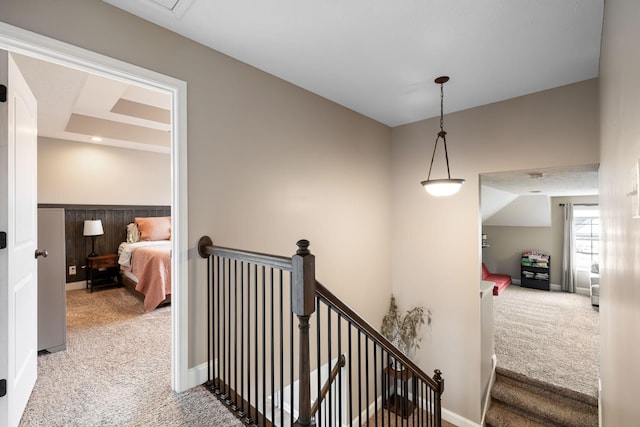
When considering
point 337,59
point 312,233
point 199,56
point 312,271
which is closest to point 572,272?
point 312,233

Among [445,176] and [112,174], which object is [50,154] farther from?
[445,176]

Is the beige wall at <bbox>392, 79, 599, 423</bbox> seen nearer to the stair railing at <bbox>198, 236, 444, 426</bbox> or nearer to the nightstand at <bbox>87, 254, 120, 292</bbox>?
the stair railing at <bbox>198, 236, 444, 426</bbox>

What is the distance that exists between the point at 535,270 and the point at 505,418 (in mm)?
4899

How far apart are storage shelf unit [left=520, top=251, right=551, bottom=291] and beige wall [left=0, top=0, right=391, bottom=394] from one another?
5.42 metres

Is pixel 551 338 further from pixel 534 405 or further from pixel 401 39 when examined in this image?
pixel 401 39

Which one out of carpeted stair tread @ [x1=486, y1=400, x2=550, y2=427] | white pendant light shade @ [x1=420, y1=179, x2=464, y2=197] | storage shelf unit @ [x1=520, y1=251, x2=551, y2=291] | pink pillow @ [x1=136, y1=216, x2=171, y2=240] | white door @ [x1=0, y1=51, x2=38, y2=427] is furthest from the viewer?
storage shelf unit @ [x1=520, y1=251, x2=551, y2=291]

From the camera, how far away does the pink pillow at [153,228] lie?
512cm

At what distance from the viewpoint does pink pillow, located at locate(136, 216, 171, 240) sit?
5.12 metres

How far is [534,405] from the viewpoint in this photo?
3260 millimetres

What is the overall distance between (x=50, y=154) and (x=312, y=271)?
18.0 feet

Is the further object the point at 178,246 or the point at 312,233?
the point at 312,233

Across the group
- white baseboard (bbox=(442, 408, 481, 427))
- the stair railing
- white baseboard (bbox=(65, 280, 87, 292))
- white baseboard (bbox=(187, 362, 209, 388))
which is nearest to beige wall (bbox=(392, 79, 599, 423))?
white baseboard (bbox=(442, 408, 481, 427))

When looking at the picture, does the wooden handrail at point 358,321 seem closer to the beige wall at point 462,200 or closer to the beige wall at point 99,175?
the beige wall at point 462,200

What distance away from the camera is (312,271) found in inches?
49.4
